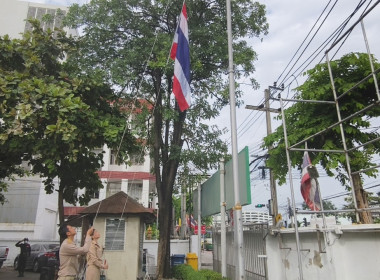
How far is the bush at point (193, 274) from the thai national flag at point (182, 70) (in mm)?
4953

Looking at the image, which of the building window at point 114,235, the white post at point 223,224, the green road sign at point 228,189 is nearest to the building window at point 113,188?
the green road sign at point 228,189

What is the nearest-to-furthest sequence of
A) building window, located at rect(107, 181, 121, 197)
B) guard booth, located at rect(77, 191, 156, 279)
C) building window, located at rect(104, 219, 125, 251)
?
guard booth, located at rect(77, 191, 156, 279) → building window, located at rect(104, 219, 125, 251) → building window, located at rect(107, 181, 121, 197)

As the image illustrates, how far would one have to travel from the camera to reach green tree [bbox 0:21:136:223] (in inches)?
319

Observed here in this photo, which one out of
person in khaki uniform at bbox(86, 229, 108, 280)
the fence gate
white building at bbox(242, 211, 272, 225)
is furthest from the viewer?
white building at bbox(242, 211, 272, 225)

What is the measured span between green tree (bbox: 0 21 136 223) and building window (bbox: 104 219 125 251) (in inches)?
49.5

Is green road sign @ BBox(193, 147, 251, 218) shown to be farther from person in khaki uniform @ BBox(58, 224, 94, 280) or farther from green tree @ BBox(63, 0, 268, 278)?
person in khaki uniform @ BBox(58, 224, 94, 280)

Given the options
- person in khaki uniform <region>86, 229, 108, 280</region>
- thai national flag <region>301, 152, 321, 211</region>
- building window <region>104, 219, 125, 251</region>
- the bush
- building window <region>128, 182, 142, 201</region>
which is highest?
building window <region>128, 182, 142, 201</region>

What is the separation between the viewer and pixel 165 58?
11125 mm

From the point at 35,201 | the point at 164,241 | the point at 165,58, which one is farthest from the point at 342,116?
the point at 35,201

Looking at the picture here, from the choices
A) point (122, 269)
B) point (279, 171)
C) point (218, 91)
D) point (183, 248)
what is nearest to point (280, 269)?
point (279, 171)

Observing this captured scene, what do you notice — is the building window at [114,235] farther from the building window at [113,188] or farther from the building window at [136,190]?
the building window at [113,188]

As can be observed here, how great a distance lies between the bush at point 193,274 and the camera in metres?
9.82

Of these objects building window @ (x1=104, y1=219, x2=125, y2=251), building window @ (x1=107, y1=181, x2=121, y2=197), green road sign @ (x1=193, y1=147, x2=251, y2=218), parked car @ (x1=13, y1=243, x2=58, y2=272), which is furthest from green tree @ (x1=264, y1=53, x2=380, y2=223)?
building window @ (x1=107, y1=181, x2=121, y2=197)

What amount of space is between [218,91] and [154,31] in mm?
3246
